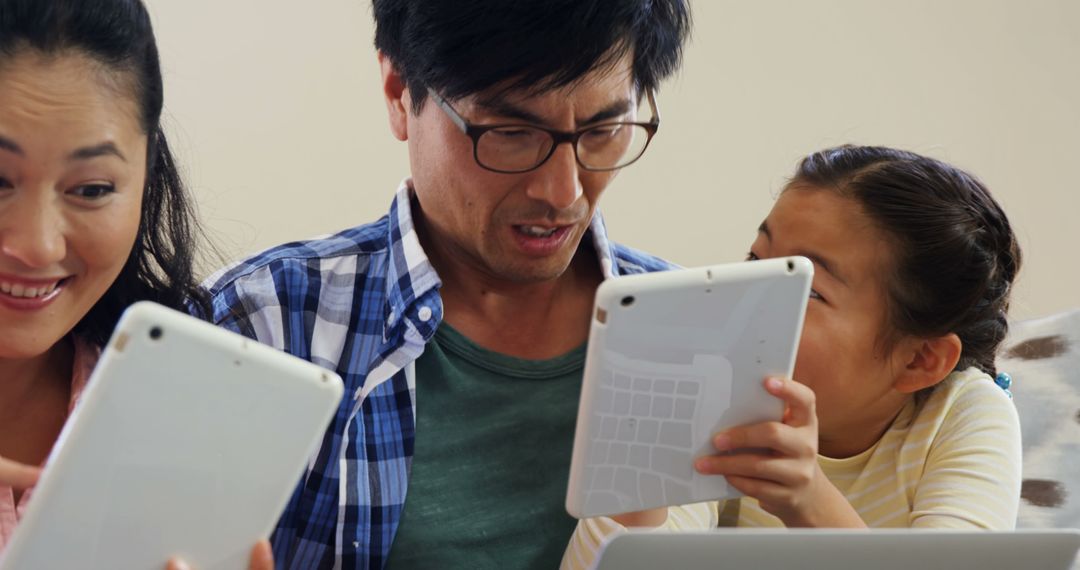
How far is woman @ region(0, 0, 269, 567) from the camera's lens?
1.06 m

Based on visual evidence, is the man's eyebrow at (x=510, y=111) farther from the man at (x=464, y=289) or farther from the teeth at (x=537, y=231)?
the teeth at (x=537, y=231)

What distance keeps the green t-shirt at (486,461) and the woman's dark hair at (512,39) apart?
1.02 ft

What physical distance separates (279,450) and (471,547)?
1.58 ft

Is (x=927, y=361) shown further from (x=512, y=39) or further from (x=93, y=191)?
(x=93, y=191)

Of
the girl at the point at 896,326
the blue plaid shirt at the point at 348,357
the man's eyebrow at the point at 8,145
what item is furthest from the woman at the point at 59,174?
the girl at the point at 896,326

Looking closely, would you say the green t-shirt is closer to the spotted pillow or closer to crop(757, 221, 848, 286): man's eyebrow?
crop(757, 221, 848, 286): man's eyebrow

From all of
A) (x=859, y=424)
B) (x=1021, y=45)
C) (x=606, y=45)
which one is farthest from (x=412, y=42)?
(x=1021, y=45)

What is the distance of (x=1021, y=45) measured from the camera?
108 inches

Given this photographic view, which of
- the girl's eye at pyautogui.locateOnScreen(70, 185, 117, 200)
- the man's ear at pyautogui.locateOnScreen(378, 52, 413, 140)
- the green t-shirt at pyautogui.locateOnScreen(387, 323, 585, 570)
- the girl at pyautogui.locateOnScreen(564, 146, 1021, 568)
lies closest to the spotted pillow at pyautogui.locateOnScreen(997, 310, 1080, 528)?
the girl at pyautogui.locateOnScreen(564, 146, 1021, 568)

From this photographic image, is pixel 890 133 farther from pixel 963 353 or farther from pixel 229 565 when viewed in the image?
pixel 229 565

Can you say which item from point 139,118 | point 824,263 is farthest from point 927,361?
point 139,118

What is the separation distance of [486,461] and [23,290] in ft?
1.80

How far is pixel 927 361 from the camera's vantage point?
1.51 metres

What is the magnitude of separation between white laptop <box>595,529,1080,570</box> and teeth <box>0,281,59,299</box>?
0.56 meters
